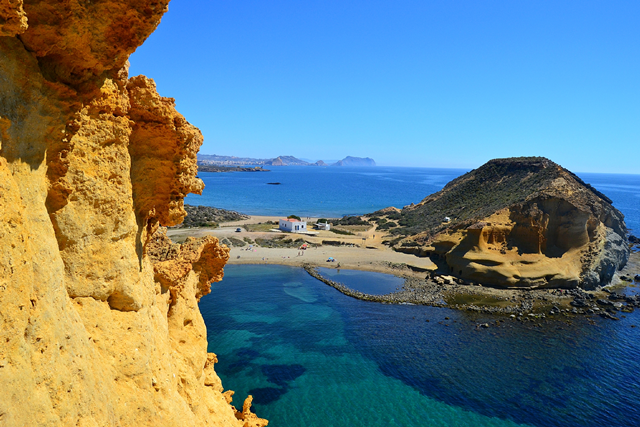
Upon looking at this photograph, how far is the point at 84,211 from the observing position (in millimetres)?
Answer: 6590

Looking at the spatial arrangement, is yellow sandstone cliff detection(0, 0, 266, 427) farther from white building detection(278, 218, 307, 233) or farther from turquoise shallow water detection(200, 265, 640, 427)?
white building detection(278, 218, 307, 233)

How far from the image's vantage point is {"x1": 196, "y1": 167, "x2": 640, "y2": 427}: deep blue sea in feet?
69.9

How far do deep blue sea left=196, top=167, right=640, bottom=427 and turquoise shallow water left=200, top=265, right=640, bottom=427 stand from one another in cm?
7

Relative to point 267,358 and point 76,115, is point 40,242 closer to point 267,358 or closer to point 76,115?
point 76,115

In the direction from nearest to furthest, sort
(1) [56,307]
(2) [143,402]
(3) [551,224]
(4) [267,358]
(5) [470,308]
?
1. (1) [56,307]
2. (2) [143,402]
3. (4) [267,358]
4. (5) [470,308]
5. (3) [551,224]

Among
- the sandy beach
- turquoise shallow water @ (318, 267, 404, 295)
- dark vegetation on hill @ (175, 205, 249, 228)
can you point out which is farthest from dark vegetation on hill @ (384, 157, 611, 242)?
dark vegetation on hill @ (175, 205, 249, 228)

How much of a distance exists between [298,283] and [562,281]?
91.4 ft

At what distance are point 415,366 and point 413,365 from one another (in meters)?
0.15

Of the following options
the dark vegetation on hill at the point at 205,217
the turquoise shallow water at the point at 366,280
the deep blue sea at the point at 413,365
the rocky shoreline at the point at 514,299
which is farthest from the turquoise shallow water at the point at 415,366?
the dark vegetation on hill at the point at 205,217

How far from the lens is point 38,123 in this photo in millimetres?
5316

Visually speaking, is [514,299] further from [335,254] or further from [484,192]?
[484,192]

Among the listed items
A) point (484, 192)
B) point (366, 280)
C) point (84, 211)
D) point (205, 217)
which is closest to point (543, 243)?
point (366, 280)

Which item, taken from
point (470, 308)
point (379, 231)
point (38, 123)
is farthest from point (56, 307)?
point (379, 231)

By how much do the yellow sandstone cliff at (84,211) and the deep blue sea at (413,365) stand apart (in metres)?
14.8
